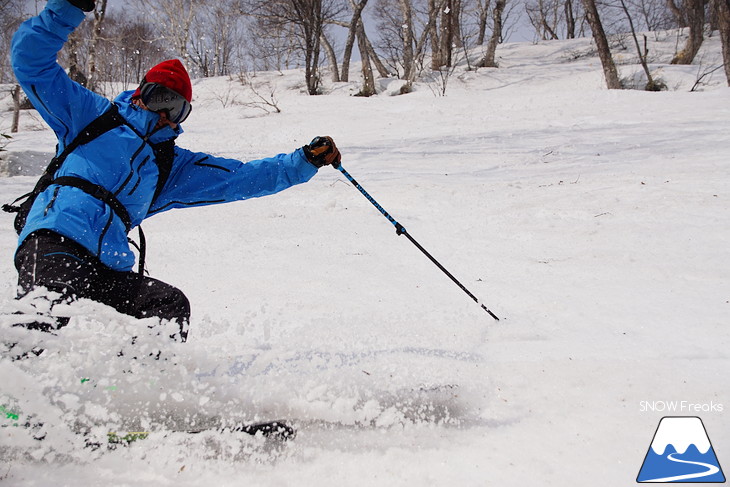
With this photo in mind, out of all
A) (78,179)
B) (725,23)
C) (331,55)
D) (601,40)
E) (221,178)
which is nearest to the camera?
(78,179)

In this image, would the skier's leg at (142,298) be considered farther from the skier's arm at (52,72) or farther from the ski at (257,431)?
the skier's arm at (52,72)

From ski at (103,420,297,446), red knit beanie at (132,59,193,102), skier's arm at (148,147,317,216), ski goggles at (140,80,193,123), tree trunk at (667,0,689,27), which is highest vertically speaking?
tree trunk at (667,0,689,27)

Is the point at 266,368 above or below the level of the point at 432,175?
below

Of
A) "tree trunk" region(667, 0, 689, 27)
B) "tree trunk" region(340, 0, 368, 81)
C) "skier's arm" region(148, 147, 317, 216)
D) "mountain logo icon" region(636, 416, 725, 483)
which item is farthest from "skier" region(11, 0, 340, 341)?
"tree trunk" region(667, 0, 689, 27)

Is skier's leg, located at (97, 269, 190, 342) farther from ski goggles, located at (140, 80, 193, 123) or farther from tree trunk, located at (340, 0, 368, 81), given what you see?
tree trunk, located at (340, 0, 368, 81)

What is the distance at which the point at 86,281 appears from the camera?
1.88 meters

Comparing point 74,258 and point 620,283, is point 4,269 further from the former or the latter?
point 620,283

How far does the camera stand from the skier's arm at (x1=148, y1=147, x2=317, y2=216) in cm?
261

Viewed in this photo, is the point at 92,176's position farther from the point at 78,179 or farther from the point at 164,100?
the point at 164,100

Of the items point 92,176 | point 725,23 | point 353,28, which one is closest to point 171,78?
point 92,176

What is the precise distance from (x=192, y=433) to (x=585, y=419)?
62.5 inches

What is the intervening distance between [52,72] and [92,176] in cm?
47

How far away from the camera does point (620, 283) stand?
3.28m

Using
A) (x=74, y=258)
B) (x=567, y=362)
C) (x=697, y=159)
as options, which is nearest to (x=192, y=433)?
(x=74, y=258)
